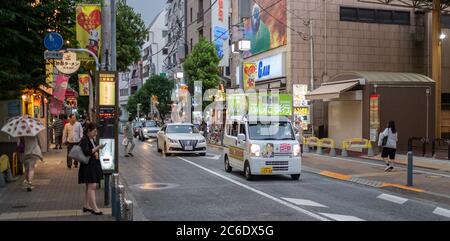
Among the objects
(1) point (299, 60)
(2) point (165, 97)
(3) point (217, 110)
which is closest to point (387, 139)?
(1) point (299, 60)

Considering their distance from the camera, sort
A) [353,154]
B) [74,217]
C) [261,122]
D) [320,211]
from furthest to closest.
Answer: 1. [353,154]
2. [261,122]
3. [320,211]
4. [74,217]

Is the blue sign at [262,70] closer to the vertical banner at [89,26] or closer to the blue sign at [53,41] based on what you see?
the vertical banner at [89,26]

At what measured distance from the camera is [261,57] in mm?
36875

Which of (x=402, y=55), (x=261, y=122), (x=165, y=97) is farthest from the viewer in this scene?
(x=165, y=97)

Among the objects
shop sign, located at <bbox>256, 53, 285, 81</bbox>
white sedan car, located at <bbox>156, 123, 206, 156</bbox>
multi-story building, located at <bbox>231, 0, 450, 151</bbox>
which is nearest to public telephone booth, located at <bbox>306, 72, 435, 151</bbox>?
multi-story building, located at <bbox>231, 0, 450, 151</bbox>

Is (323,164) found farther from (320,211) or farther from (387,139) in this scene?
(320,211)

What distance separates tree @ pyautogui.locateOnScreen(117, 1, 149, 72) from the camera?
110ft

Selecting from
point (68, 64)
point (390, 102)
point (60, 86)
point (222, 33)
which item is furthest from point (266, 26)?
point (68, 64)

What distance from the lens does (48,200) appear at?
11.9 m

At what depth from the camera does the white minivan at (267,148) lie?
1553cm

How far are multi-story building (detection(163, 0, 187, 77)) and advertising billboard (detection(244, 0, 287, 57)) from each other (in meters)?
24.0

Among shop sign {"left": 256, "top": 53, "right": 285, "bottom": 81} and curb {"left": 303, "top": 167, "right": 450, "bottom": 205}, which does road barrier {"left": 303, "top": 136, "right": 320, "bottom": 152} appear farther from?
curb {"left": 303, "top": 167, "right": 450, "bottom": 205}

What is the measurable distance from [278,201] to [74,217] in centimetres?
460

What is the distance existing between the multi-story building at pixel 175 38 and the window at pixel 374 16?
30201mm
